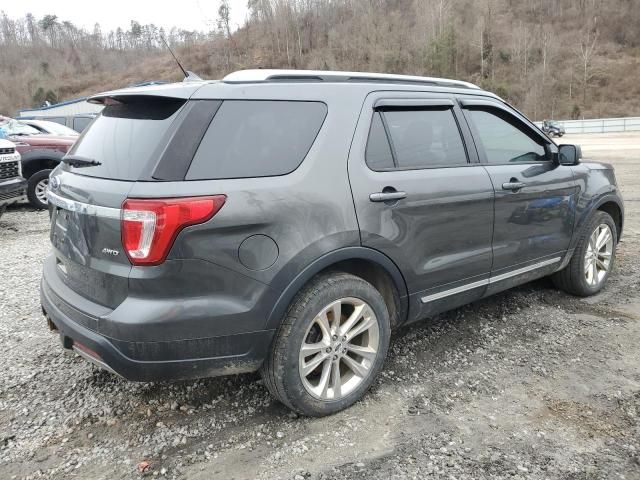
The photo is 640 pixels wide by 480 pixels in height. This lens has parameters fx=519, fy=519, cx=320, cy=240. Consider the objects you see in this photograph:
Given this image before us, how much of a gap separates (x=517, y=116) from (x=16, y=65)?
119 m

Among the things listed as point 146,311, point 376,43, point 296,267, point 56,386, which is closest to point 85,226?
point 146,311

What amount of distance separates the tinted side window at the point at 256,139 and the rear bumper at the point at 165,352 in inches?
30.9

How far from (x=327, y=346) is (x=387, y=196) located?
89cm

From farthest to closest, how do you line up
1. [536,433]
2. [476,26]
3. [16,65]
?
[16,65] → [476,26] → [536,433]

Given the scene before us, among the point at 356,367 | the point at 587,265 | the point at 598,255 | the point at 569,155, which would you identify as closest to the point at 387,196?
the point at 356,367

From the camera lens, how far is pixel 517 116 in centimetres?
397

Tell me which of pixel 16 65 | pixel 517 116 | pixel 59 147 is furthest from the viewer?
pixel 16 65

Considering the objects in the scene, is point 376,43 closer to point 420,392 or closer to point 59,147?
point 59,147

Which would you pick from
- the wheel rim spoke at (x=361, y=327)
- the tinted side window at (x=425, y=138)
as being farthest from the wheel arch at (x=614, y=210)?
the wheel rim spoke at (x=361, y=327)

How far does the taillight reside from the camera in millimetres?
2287

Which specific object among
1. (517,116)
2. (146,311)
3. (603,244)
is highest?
(517,116)

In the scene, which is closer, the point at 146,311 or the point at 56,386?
the point at 146,311

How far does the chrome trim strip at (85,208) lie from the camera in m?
2.36

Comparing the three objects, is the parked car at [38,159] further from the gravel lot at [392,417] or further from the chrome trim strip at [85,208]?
the chrome trim strip at [85,208]
